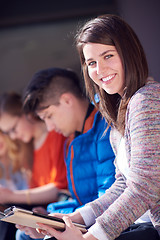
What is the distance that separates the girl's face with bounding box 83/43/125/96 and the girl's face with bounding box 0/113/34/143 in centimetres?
119

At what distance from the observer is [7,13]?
3422 mm

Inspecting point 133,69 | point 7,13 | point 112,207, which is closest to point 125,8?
point 7,13

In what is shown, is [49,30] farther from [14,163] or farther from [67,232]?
[67,232]

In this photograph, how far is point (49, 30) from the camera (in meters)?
3.55

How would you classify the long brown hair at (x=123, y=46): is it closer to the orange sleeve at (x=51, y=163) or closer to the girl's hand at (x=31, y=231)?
the girl's hand at (x=31, y=231)

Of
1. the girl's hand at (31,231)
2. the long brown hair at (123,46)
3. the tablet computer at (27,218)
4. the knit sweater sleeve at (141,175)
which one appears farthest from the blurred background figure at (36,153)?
the knit sweater sleeve at (141,175)

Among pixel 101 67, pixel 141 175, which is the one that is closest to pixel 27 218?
pixel 141 175

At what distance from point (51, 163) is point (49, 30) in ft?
5.27

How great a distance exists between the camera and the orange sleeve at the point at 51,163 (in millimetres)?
2338

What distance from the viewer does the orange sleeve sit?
7.67 ft

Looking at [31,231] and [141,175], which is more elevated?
[141,175]

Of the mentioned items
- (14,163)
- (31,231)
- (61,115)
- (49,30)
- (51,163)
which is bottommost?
(14,163)

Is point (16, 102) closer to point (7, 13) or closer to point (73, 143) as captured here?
point (73, 143)

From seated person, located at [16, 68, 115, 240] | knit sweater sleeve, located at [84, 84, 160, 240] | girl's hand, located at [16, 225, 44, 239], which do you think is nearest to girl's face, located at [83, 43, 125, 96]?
knit sweater sleeve, located at [84, 84, 160, 240]
